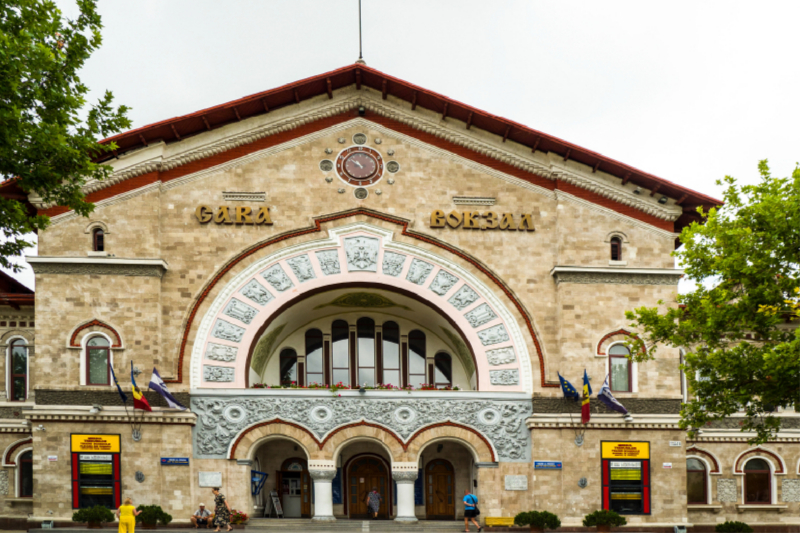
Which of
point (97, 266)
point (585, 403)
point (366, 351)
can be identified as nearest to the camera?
point (585, 403)

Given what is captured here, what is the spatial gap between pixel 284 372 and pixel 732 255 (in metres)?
17.0

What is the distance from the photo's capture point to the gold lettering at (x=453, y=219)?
31.5m

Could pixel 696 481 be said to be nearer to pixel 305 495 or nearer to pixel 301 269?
pixel 305 495

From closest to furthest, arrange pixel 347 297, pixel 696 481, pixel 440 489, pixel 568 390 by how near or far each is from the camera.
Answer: pixel 568 390 → pixel 347 297 → pixel 440 489 → pixel 696 481

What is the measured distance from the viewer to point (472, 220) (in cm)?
3153

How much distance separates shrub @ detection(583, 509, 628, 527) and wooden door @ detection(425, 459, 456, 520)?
18.2 ft

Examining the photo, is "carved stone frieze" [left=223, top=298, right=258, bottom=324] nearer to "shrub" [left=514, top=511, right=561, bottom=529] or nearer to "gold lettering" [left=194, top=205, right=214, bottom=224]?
"gold lettering" [left=194, top=205, right=214, bottom=224]

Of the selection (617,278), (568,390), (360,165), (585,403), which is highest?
(360,165)

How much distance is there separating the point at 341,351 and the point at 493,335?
6.19m

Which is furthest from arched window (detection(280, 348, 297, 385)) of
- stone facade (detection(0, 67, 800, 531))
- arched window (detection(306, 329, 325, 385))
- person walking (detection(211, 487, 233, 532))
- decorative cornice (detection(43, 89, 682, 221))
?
decorative cornice (detection(43, 89, 682, 221))

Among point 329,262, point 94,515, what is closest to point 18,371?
point 94,515

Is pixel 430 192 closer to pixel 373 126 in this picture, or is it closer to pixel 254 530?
pixel 373 126

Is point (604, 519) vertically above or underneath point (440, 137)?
underneath

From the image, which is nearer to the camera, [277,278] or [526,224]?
[277,278]
